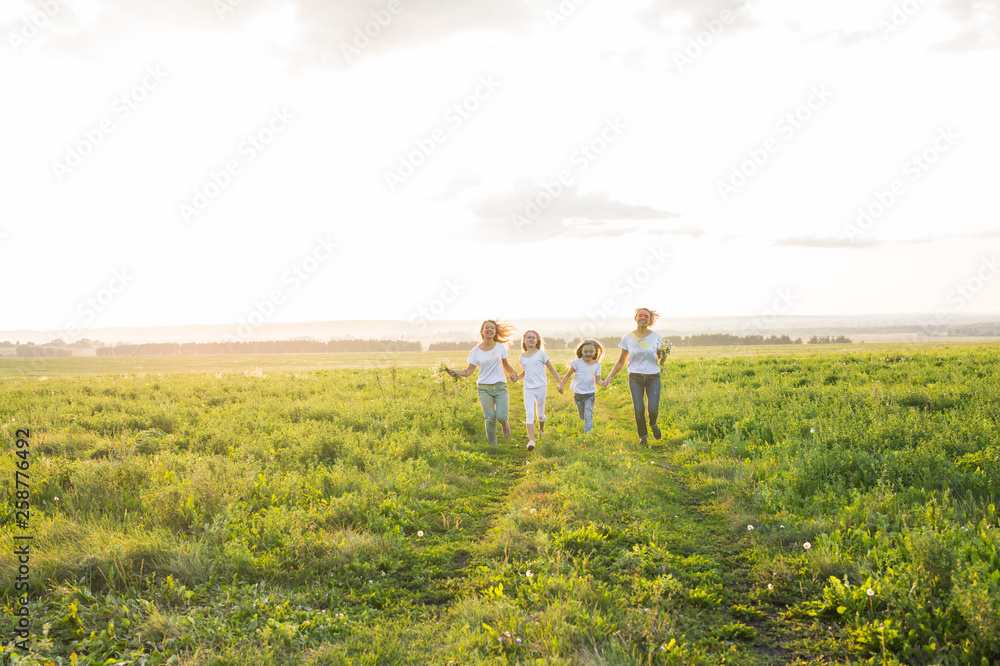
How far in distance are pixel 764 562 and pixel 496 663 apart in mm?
3403

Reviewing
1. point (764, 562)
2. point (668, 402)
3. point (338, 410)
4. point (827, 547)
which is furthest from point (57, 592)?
point (668, 402)

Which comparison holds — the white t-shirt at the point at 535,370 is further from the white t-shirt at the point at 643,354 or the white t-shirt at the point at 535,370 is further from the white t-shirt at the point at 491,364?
the white t-shirt at the point at 643,354

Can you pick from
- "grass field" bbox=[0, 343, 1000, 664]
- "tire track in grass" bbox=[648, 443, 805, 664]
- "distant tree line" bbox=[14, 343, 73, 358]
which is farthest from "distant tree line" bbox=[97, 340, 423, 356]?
"tire track in grass" bbox=[648, 443, 805, 664]

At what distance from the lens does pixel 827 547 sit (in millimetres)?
5879

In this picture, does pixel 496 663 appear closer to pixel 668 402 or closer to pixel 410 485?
pixel 410 485

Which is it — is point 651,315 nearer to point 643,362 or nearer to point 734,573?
point 643,362

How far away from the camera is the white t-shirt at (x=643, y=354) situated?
11828 mm

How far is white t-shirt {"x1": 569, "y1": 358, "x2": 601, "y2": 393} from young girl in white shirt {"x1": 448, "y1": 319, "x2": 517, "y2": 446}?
147 cm

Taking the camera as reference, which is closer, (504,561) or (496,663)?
(496,663)

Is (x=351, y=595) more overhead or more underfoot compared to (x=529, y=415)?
more underfoot

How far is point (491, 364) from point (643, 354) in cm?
341

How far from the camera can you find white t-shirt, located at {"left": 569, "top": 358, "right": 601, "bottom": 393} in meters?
12.5

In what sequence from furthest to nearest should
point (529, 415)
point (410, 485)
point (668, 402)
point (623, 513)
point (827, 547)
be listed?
1. point (668, 402)
2. point (529, 415)
3. point (410, 485)
4. point (623, 513)
5. point (827, 547)

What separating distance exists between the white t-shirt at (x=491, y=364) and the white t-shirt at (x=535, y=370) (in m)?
0.55
